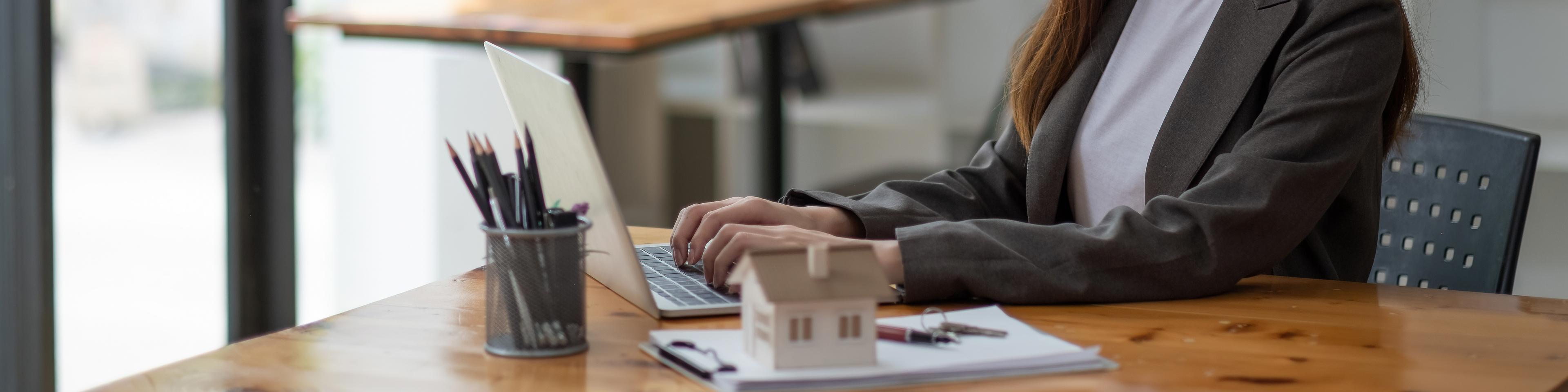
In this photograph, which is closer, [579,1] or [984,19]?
[579,1]

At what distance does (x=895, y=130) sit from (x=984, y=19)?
74 centimetres

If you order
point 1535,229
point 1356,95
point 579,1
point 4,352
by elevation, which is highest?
point 579,1

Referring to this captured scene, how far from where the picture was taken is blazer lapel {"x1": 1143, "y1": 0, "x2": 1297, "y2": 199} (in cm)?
111

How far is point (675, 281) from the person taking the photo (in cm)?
100

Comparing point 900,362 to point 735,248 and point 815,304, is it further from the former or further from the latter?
point 735,248

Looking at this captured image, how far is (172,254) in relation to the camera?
240 centimetres

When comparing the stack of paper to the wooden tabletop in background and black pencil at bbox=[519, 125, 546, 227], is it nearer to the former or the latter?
black pencil at bbox=[519, 125, 546, 227]

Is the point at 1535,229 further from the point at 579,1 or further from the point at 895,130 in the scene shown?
the point at 895,130

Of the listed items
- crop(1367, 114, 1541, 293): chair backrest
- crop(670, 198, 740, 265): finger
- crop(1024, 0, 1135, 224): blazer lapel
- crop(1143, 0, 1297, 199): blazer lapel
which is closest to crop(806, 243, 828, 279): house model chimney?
crop(670, 198, 740, 265): finger

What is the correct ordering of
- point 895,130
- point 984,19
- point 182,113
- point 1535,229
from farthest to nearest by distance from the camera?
point 895,130 < point 984,19 < point 182,113 < point 1535,229

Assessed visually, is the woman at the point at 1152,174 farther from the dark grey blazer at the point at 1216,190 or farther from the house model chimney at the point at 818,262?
the house model chimney at the point at 818,262

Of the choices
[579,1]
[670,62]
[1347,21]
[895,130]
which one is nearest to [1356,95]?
[1347,21]

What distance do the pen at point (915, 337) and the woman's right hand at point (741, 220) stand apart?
222mm

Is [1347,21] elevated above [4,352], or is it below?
above
